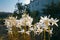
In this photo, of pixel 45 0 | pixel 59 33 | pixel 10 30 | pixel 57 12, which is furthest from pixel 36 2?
pixel 10 30

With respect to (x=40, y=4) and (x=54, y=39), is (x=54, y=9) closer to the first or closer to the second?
(x=40, y=4)

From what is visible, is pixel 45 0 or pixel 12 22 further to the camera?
pixel 45 0

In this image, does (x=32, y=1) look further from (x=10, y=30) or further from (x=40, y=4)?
(x=10, y=30)

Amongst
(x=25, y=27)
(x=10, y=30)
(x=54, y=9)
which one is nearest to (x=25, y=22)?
(x=25, y=27)

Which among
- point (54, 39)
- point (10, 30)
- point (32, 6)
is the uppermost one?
point (10, 30)

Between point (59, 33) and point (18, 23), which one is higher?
point (18, 23)

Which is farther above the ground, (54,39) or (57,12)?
(54,39)

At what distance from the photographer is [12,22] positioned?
3078 mm

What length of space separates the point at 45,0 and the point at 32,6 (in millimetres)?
7103

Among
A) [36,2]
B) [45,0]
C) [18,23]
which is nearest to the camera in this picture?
[18,23]

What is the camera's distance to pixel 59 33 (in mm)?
9578

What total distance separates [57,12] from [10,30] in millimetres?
26429

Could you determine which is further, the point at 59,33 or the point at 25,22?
the point at 59,33

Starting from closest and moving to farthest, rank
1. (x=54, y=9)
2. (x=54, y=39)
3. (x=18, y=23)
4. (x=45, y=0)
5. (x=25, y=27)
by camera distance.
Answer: (x=25, y=27), (x=18, y=23), (x=54, y=39), (x=54, y=9), (x=45, y=0)
